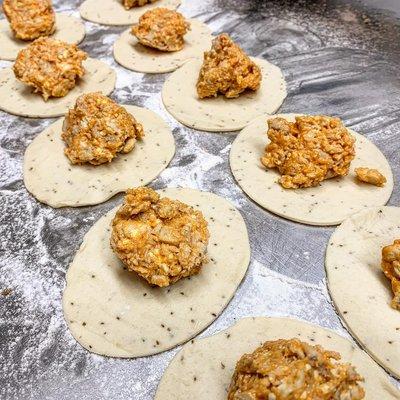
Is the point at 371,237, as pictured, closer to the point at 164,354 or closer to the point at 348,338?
the point at 348,338

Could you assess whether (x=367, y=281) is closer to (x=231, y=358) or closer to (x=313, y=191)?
(x=313, y=191)

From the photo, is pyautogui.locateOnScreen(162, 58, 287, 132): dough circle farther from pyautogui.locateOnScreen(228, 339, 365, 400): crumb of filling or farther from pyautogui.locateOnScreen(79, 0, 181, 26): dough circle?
pyautogui.locateOnScreen(228, 339, 365, 400): crumb of filling

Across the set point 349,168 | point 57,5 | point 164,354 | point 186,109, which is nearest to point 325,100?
point 349,168

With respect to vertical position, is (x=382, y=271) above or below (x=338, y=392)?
below

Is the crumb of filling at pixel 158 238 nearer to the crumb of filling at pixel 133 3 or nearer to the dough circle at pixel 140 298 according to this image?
the dough circle at pixel 140 298

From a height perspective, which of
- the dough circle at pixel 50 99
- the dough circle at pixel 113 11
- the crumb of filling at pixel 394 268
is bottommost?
the dough circle at pixel 50 99

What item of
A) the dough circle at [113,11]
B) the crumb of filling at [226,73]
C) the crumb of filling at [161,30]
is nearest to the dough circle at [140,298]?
the crumb of filling at [226,73]
